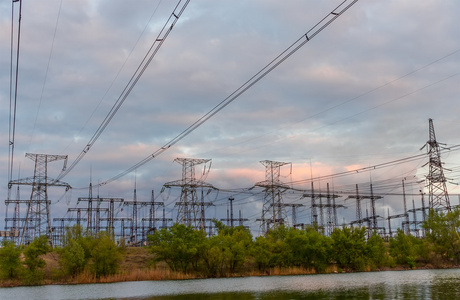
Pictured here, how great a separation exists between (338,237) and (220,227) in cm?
3427

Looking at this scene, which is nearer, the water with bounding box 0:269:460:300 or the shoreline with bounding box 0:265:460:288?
the water with bounding box 0:269:460:300

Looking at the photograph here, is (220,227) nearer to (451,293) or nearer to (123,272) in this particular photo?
(123,272)

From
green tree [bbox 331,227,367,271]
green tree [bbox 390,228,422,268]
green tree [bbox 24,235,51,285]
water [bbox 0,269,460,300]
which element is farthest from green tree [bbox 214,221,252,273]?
green tree [bbox 390,228,422,268]

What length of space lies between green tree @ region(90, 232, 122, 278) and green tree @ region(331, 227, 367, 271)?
4140cm

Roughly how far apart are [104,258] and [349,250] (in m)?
46.1

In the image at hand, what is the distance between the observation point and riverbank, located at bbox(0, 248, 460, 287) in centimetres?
7456

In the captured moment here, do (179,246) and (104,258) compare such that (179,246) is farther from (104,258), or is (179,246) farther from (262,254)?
(262,254)

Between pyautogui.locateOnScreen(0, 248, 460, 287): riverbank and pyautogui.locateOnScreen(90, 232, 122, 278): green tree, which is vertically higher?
pyautogui.locateOnScreen(90, 232, 122, 278): green tree

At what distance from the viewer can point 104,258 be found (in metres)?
78.0

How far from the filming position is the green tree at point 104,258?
3056 inches

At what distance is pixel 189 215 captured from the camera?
293 feet

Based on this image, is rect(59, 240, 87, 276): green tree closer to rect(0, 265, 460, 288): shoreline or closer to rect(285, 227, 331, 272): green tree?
rect(0, 265, 460, 288): shoreline

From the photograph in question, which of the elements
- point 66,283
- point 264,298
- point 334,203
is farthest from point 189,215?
point 334,203

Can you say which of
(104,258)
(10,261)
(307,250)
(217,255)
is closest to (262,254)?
(307,250)
